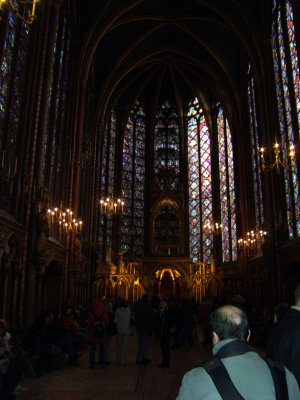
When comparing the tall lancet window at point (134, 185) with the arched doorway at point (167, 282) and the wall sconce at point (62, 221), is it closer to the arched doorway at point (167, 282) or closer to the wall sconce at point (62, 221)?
the arched doorway at point (167, 282)

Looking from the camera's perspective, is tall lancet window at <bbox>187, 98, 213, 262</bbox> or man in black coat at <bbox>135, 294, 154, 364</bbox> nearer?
man in black coat at <bbox>135, 294, 154, 364</bbox>

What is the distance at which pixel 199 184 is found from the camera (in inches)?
1249

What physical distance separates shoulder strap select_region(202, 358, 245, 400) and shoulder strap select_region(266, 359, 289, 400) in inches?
8.4

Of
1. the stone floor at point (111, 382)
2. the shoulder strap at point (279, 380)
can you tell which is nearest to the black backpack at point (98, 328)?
the stone floor at point (111, 382)

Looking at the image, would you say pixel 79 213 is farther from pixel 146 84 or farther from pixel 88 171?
pixel 146 84

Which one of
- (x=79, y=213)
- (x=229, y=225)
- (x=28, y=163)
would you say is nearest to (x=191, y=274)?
(x=229, y=225)

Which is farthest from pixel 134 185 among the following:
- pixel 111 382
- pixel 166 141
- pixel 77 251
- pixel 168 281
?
pixel 111 382

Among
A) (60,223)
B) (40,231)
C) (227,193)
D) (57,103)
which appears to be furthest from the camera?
→ (227,193)

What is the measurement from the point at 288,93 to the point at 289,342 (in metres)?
15.5

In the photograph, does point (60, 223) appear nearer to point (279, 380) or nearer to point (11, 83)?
point (11, 83)

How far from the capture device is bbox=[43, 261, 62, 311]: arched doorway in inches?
650

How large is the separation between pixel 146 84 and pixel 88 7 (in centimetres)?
1071

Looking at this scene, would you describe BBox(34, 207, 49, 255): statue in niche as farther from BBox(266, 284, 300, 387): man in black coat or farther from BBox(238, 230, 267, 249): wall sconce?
BBox(238, 230, 267, 249): wall sconce

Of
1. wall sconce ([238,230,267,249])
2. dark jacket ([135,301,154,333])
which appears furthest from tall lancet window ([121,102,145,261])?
dark jacket ([135,301,154,333])
